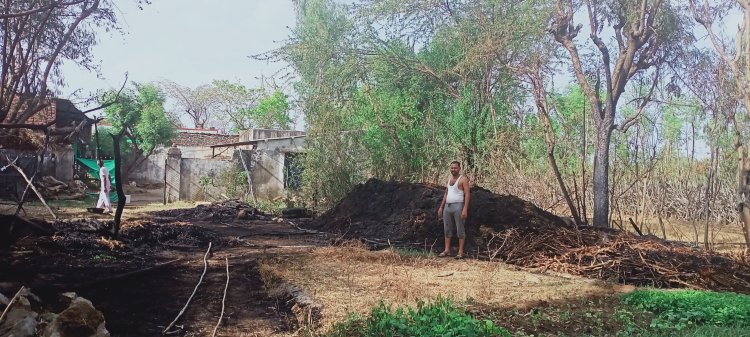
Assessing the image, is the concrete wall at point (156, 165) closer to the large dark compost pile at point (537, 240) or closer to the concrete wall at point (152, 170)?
the concrete wall at point (152, 170)

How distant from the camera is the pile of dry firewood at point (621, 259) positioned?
7.86 meters

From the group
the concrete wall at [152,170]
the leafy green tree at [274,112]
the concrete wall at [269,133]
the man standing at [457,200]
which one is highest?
the leafy green tree at [274,112]

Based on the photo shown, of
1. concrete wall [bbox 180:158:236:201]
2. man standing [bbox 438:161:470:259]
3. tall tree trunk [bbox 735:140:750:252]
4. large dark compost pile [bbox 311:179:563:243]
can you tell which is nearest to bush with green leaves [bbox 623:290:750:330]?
man standing [bbox 438:161:470:259]

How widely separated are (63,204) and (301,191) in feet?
27.2

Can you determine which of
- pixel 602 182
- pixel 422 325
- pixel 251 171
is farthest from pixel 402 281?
pixel 251 171

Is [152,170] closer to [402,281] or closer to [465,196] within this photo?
[465,196]

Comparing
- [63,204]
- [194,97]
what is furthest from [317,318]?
[194,97]

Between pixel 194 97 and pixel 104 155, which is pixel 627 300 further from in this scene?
pixel 194 97

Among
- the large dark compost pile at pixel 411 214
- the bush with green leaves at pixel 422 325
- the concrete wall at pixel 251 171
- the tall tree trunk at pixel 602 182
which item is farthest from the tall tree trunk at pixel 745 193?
the concrete wall at pixel 251 171

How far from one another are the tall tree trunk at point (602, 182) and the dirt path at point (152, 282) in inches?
267

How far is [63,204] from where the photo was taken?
754 inches

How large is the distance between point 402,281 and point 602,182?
7417 millimetres

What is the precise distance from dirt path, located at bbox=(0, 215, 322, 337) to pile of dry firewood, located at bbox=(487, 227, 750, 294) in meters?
3.99

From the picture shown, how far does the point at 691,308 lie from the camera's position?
545cm
